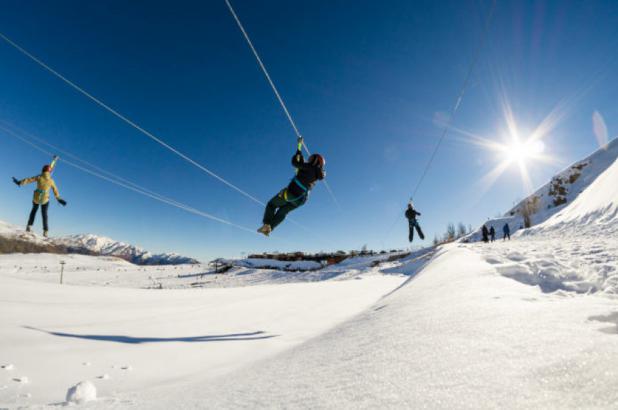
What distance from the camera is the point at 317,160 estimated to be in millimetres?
7453

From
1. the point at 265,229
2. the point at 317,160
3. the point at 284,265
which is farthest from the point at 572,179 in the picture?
the point at 265,229

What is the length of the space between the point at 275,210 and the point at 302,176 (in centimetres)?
158

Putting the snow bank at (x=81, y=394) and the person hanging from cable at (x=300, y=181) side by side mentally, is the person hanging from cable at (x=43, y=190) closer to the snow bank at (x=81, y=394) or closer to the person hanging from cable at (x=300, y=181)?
the person hanging from cable at (x=300, y=181)

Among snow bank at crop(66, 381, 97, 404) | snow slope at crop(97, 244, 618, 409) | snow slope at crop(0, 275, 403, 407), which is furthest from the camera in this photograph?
snow slope at crop(0, 275, 403, 407)

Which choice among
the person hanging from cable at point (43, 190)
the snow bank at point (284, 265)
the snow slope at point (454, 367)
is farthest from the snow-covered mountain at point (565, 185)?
the person hanging from cable at point (43, 190)

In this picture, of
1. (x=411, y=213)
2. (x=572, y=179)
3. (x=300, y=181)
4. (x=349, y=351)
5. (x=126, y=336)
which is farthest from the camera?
(x=572, y=179)

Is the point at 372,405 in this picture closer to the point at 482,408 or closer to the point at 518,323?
the point at 482,408

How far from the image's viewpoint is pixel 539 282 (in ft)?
9.61

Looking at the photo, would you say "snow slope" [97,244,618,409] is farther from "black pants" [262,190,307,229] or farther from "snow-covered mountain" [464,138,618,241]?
"snow-covered mountain" [464,138,618,241]

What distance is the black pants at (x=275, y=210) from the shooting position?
7949mm

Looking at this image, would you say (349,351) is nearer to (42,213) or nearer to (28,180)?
(28,180)

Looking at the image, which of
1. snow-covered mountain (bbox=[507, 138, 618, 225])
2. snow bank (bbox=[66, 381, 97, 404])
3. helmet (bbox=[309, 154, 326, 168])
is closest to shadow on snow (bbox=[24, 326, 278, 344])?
snow bank (bbox=[66, 381, 97, 404])

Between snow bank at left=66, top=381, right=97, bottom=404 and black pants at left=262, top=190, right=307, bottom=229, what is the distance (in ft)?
20.7

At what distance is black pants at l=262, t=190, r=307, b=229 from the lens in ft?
26.1
